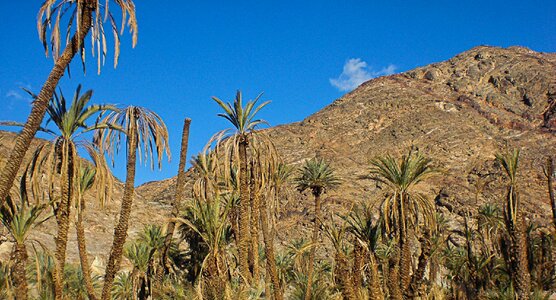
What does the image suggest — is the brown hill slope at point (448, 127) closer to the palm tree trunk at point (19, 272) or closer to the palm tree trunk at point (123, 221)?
the palm tree trunk at point (123, 221)

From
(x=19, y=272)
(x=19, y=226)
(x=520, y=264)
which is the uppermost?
(x=19, y=226)

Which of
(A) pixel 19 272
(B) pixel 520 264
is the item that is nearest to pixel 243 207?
(A) pixel 19 272

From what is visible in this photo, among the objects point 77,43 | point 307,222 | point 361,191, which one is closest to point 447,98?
point 361,191

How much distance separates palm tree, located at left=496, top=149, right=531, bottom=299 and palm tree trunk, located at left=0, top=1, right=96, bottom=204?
21.5 meters

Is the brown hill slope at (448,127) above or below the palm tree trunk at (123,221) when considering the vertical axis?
above

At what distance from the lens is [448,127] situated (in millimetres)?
100500

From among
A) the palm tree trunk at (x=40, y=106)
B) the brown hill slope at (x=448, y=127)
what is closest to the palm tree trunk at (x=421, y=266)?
the palm tree trunk at (x=40, y=106)

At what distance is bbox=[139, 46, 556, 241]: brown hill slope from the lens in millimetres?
84500

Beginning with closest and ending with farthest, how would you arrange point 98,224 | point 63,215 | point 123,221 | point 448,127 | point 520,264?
point 63,215 < point 123,221 < point 520,264 < point 98,224 < point 448,127

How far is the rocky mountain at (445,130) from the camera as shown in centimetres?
8219

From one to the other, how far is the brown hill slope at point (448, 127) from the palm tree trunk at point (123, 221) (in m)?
60.6

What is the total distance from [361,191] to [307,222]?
1258 centimetres

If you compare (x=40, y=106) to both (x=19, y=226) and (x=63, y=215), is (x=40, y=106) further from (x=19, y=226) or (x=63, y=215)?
(x=19, y=226)

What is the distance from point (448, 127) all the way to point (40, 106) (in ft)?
312
